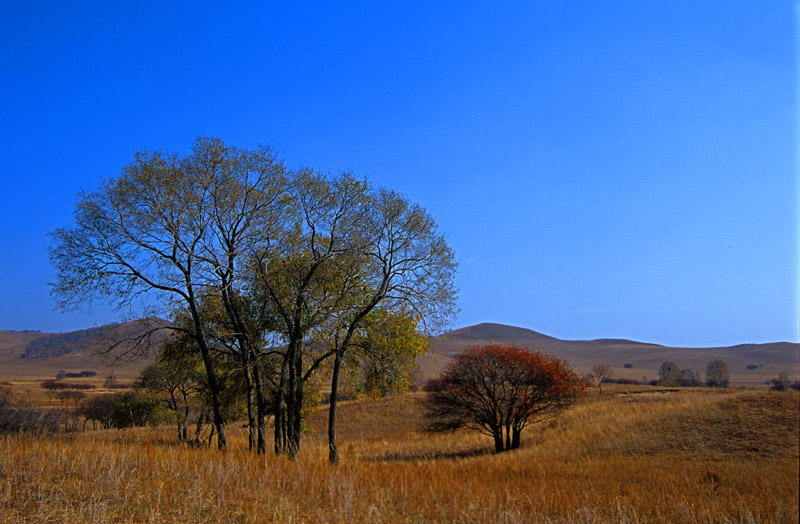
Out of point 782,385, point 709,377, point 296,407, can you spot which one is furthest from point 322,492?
point 709,377

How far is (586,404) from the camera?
150 feet

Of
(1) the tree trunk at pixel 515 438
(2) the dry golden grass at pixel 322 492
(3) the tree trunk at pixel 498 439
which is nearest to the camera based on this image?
(2) the dry golden grass at pixel 322 492

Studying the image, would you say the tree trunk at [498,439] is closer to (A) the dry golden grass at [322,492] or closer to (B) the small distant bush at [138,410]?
(A) the dry golden grass at [322,492]

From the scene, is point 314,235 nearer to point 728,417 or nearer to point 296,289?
point 296,289

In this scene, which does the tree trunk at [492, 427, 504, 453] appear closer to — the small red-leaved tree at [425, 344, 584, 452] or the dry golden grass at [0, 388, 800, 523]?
the small red-leaved tree at [425, 344, 584, 452]

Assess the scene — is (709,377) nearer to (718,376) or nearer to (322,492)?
(718,376)

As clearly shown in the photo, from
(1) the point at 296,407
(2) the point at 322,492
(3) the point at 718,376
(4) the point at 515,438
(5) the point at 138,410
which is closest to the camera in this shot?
(2) the point at 322,492

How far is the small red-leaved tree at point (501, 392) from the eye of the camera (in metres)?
32.7

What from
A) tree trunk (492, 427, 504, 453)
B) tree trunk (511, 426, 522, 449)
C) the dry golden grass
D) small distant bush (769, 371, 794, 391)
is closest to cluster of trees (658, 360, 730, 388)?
small distant bush (769, 371, 794, 391)

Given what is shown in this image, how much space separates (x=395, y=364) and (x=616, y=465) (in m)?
9.88

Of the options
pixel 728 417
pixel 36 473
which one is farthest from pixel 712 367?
pixel 36 473

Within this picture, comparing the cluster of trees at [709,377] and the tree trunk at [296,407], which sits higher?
the tree trunk at [296,407]

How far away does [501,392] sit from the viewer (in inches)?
1300

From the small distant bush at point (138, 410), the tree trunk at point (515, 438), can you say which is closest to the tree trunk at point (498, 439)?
the tree trunk at point (515, 438)
